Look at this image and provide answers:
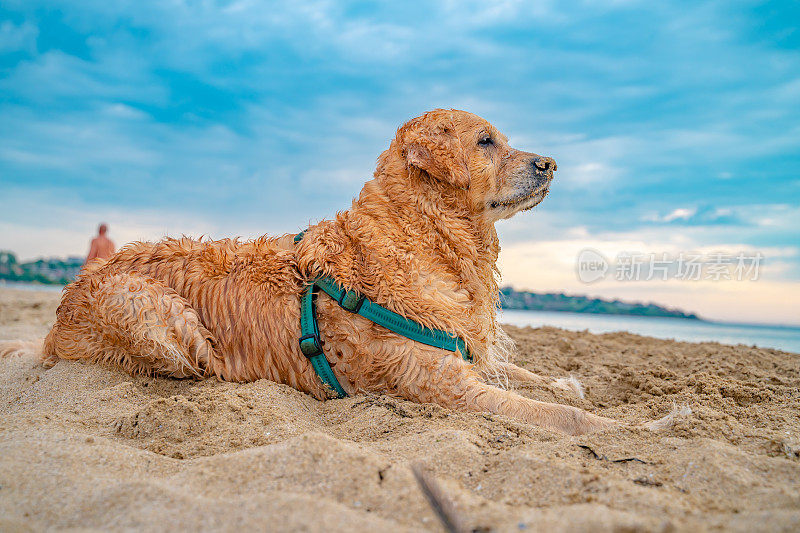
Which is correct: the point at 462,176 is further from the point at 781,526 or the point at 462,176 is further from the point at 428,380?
the point at 781,526

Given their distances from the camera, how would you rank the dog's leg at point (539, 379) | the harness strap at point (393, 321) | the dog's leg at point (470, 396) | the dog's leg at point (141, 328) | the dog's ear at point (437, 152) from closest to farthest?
the dog's leg at point (470, 396)
the harness strap at point (393, 321)
the dog's leg at point (141, 328)
the dog's ear at point (437, 152)
the dog's leg at point (539, 379)

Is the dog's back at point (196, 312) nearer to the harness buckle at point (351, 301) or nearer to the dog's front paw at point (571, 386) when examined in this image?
the harness buckle at point (351, 301)

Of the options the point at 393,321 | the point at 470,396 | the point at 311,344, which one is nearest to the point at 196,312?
the point at 311,344

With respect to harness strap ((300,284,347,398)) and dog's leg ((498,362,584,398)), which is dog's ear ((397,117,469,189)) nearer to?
harness strap ((300,284,347,398))

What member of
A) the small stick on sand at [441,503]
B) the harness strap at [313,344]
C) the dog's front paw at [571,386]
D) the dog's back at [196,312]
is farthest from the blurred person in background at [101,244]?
the small stick on sand at [441,503]

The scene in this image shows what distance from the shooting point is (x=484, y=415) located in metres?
3.12

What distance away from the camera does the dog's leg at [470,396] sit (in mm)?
3086

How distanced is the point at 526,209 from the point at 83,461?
10.9 ft

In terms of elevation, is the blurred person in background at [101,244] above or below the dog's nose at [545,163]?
below

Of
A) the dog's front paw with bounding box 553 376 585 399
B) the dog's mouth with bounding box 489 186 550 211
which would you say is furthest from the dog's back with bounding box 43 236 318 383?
the dog's front paw with bounding box 553 376 585 399

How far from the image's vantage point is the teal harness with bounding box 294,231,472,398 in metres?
3.47

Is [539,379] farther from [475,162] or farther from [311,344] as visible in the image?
[311,344]

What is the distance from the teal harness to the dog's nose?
1529 mm

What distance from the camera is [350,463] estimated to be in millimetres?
2135
